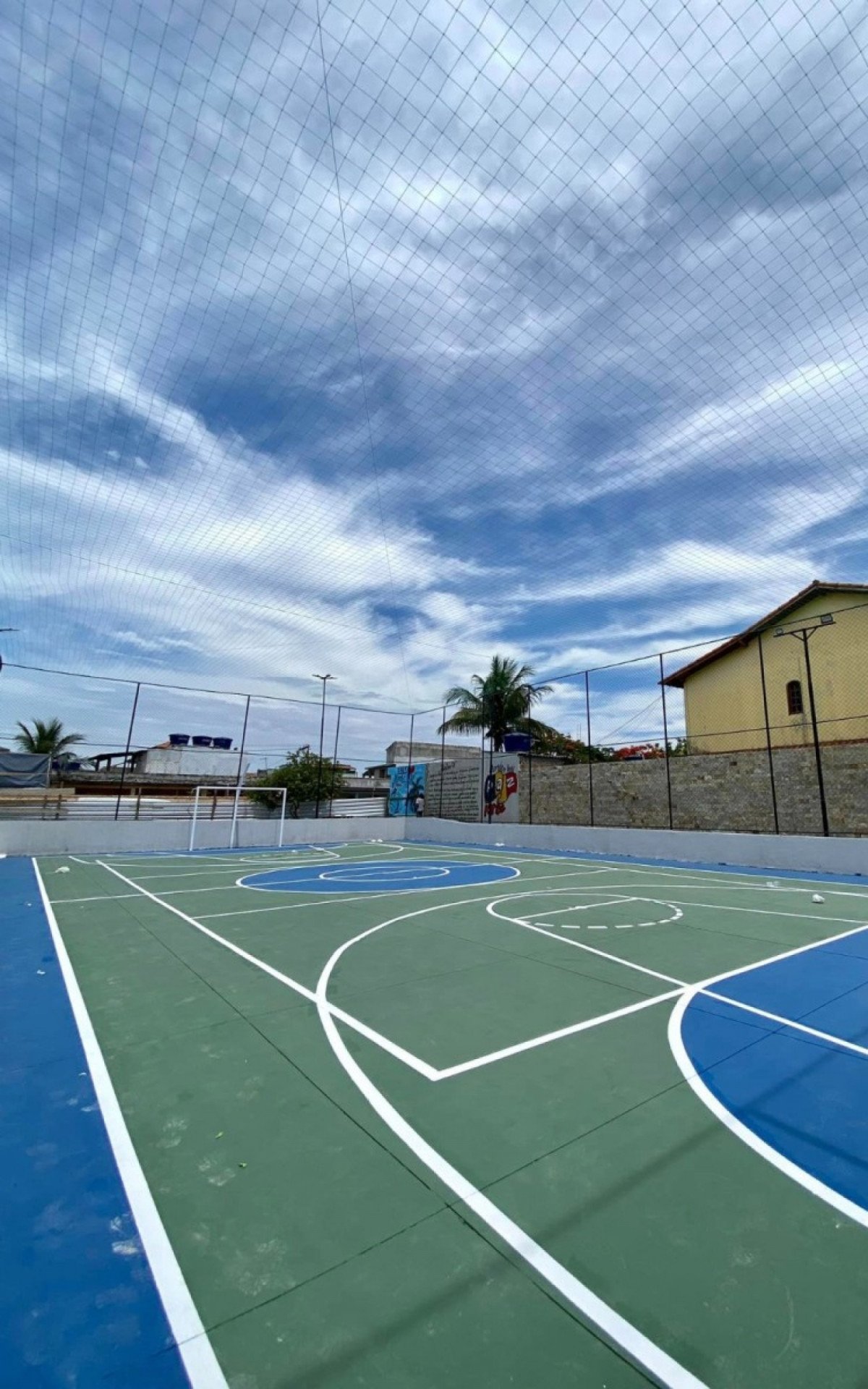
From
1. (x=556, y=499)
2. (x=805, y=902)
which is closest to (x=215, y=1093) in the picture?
(x=805, y=902)

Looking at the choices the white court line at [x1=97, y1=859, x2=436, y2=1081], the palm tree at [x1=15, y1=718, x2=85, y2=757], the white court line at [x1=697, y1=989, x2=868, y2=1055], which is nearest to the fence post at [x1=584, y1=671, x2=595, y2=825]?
the white court line at [x1=97, y1=859, x2=436, y2=1081]

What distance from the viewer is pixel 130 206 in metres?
5.06

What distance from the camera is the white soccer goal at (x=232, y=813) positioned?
1647 centimetres

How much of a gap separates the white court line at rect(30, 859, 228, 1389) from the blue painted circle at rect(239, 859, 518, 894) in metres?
6.02

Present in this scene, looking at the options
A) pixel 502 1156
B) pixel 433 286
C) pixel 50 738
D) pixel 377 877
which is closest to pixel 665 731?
pixel 377 877

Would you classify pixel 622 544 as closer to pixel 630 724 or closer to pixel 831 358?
pixel 831 358

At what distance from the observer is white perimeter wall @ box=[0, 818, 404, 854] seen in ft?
45.2

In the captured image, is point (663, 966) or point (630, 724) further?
point (630, 724)

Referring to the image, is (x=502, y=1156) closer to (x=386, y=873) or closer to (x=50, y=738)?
(x=386, y=873)

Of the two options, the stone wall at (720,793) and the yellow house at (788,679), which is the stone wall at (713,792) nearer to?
the stone wall at (720,793)

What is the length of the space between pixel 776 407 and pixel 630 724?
9873 millimetres

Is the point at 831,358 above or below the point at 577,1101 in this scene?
above

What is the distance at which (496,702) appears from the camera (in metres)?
25.0

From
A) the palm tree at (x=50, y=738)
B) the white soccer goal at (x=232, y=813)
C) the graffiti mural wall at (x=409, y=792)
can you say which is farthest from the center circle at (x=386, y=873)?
the palm tree at (x=50, y=738)
